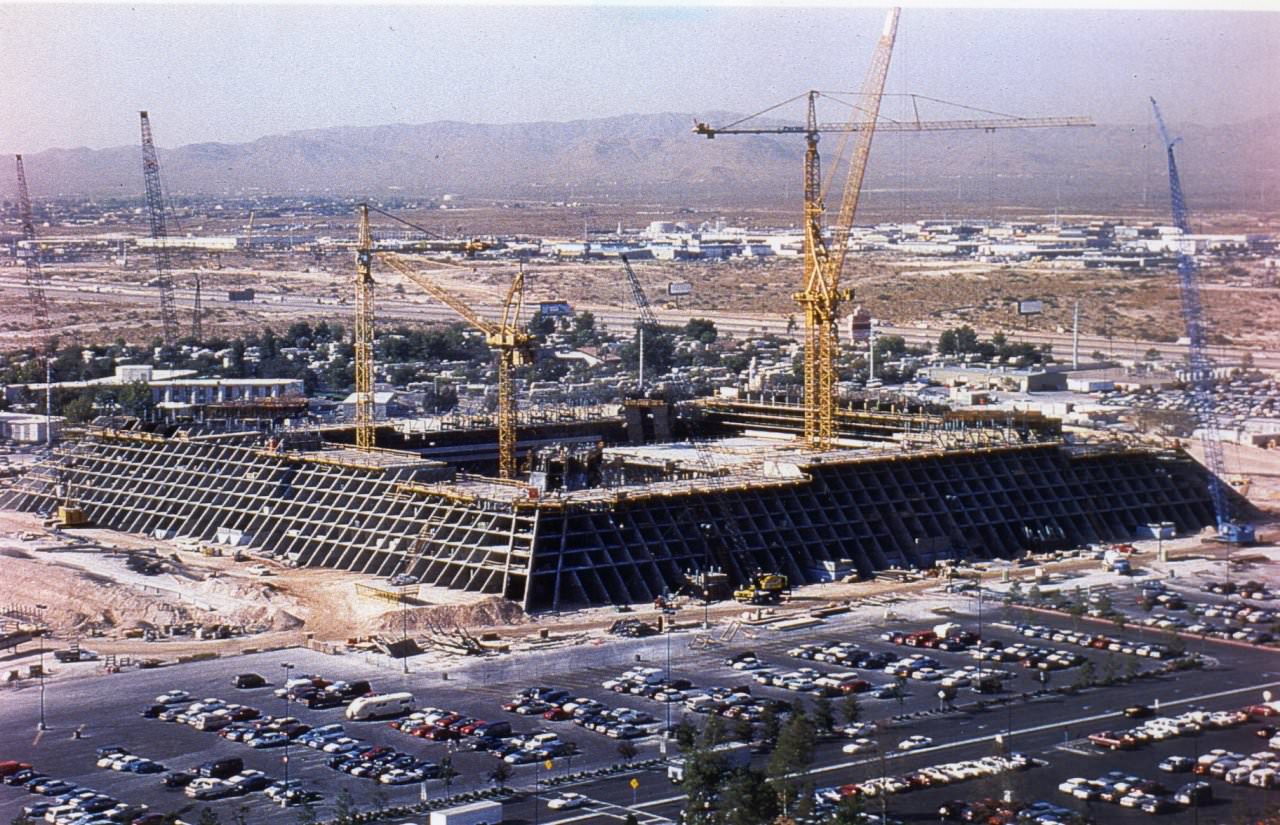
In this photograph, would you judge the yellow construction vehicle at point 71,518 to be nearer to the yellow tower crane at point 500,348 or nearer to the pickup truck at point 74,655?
the yellow tower crane at point 500,348

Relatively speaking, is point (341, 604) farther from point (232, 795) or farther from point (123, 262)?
point (123, 262)

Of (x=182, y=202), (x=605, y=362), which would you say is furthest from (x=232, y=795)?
(x=182, y=202)

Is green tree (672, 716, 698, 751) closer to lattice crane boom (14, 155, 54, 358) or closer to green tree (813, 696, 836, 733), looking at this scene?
green tree (813, 696, 836, 733)

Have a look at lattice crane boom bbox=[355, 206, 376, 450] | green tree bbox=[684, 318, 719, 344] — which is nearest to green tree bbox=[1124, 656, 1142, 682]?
lattice crane boom bbox=[355, 206, 376, 450]

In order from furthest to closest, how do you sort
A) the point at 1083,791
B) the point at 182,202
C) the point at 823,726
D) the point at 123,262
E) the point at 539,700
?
the point at 182,202 → the point at 123,262 → the point at 539,700 → the point at 823,726 → the point at 1083,791

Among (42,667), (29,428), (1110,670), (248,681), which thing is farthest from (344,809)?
(29,428)

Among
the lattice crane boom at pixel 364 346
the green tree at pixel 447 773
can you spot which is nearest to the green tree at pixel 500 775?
the green tree at pixel 447 773
